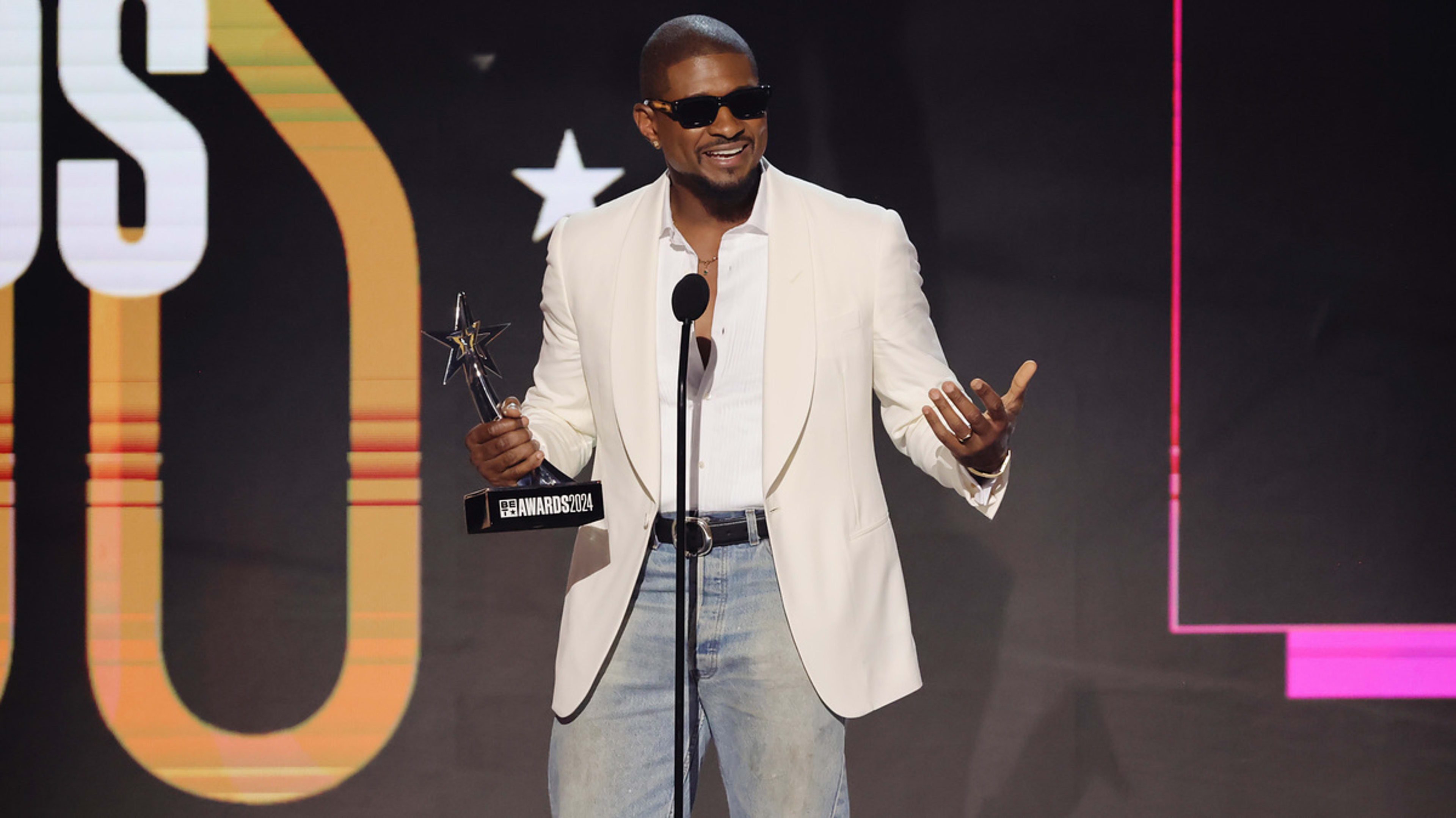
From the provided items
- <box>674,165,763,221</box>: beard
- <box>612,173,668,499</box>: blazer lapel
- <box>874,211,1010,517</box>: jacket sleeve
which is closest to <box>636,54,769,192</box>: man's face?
<box>674,165,763,221</box>: beard

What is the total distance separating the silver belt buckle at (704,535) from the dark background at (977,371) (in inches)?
54.4

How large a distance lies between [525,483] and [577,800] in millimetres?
509

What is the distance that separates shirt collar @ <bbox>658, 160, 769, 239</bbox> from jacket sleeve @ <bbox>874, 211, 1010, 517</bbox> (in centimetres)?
20

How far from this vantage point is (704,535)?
1760 mm

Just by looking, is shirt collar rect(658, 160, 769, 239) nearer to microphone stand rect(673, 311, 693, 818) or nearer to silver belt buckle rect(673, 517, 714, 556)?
microphone stand rect(673, 311, 693, 818)

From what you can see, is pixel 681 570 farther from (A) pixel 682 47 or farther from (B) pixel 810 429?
(A) pixel 682 47

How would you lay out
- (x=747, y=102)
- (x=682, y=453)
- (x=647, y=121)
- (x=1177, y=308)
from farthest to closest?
(x=1177, y=308), (x=647, y=121), (x=747, y=102), (x=682, y=453)

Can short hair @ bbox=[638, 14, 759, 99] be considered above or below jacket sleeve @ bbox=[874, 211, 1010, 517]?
above

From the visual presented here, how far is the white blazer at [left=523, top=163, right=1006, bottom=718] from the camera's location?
178 cm

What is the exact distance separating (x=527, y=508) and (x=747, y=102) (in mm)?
728

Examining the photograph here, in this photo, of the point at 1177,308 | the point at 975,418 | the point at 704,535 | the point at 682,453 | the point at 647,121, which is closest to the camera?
the point at 682,453

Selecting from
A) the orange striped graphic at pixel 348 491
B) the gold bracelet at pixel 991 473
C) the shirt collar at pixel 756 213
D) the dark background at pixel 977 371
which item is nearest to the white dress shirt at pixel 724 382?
the shirt collar at pixel 756 213

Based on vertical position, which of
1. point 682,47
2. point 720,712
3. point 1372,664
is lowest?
point 1372,664

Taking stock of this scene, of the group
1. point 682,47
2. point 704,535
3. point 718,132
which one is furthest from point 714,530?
point 682,47
